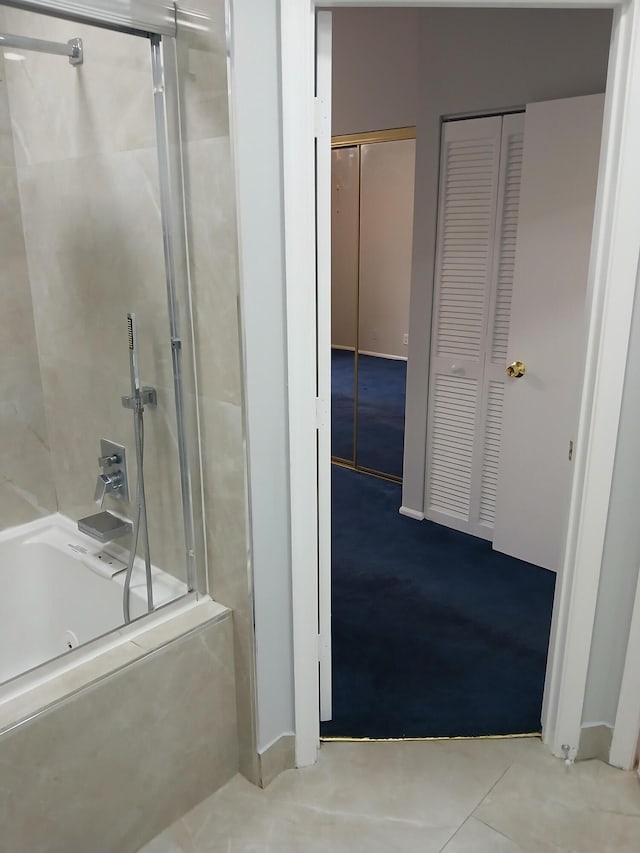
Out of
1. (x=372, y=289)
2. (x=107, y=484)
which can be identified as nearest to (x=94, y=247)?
(x=107, y=484)

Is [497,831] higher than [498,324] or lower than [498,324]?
lower

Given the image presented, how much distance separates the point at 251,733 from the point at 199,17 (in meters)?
1.80

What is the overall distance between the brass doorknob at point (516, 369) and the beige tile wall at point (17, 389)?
1.88 meters

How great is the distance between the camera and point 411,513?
11.8 feet

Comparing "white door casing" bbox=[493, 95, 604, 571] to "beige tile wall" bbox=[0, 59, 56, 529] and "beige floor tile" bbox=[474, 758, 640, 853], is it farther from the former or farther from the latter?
"beige tile wall" bbox=[0, 59, 56, 529]

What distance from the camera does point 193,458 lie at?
188 cm

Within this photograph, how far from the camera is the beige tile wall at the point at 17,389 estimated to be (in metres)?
2.22

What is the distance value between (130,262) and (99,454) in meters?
0.68

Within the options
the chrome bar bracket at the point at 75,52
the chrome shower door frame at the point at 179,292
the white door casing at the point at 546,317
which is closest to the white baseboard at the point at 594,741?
the white door casing at the point at 546,317

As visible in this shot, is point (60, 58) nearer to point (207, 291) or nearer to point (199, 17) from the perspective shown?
point (199, 17)

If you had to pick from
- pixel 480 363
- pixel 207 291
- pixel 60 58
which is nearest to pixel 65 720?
pixel 207 291

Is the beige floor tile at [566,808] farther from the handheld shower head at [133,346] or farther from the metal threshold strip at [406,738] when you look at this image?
the handheld shower head at [133,346]

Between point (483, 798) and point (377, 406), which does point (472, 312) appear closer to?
point (377, 406)

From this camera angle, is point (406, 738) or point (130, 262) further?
point (406, 738)
